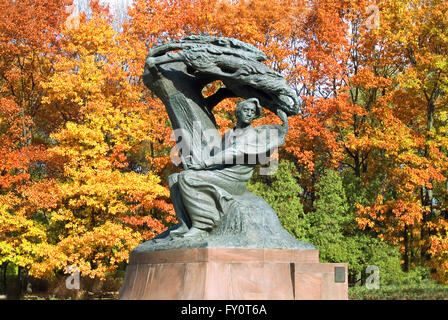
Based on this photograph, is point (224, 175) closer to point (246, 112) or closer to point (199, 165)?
point (199, 165)

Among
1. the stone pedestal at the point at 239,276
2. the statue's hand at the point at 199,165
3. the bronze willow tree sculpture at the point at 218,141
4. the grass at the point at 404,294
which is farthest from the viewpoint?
the grass at the point at 404,294

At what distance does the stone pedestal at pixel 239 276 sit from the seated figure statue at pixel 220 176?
20.4 inches

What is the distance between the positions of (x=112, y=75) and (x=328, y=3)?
8662mm

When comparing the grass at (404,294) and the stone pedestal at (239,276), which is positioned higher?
the stone pedestal at (239,276)

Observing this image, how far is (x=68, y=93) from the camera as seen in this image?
16797mm

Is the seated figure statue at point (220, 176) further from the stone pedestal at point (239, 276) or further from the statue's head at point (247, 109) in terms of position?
the stone pedestal at point (239, 276)

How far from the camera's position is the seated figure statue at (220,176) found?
6867 millimetres

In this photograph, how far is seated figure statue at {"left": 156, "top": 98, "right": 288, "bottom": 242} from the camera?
6.87 meters

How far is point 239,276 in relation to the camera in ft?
20.4

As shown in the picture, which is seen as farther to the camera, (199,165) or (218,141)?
(218,141)

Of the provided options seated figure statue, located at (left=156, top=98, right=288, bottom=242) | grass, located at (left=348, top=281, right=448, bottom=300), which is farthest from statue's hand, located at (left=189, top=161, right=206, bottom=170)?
grass, located at (left=348, top=281, right=448, bottom=300)

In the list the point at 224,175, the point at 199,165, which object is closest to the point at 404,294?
the point at 224,175

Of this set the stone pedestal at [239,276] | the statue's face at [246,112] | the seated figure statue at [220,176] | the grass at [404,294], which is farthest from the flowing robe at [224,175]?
the grass at [404,294]

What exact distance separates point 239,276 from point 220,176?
58.5 inches
